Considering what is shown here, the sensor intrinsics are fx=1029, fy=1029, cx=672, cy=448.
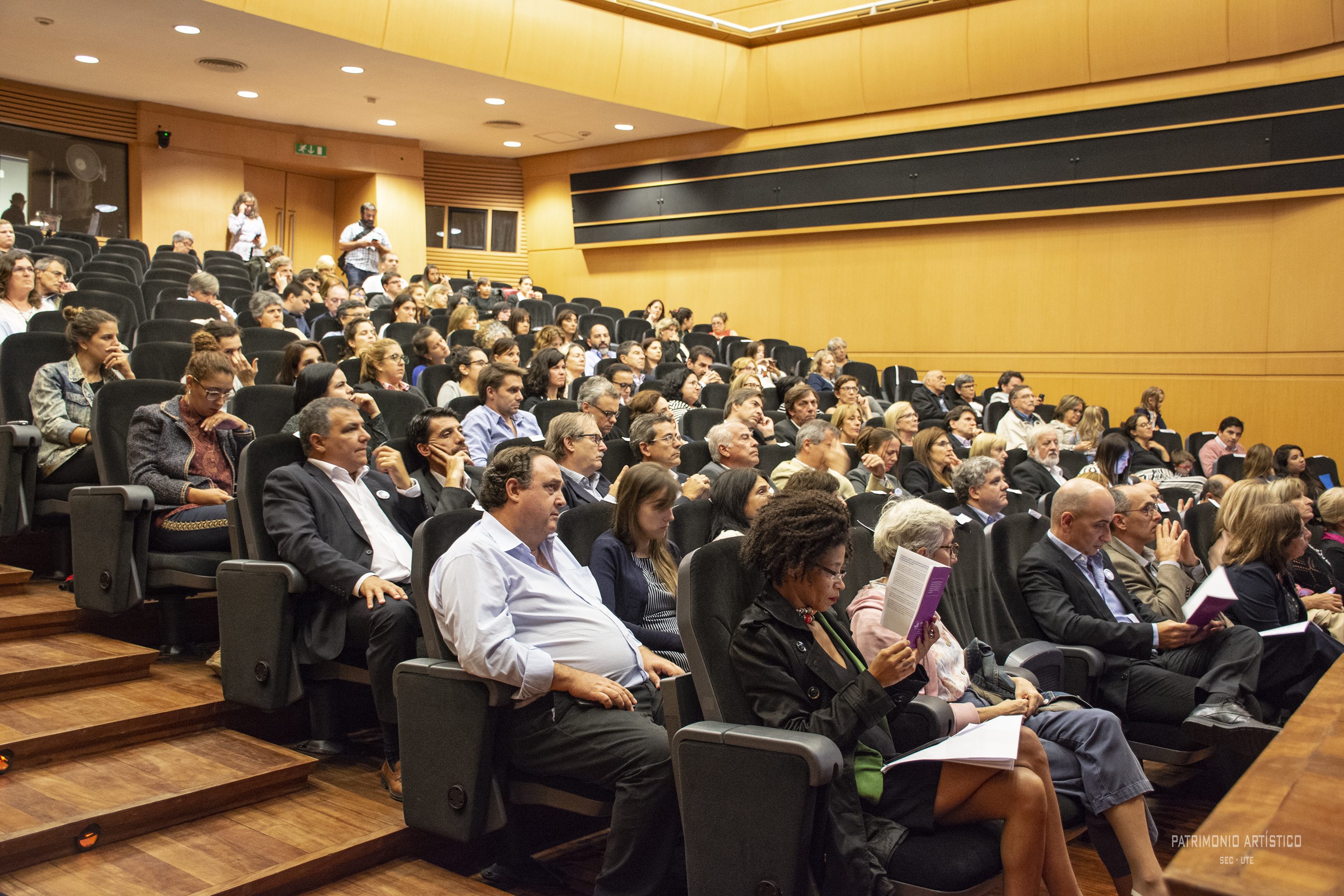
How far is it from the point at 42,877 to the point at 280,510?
2.49 feet

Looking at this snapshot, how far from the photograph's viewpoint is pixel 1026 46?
24.2ft

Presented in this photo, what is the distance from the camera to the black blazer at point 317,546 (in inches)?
81.3

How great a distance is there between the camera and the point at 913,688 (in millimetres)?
1572

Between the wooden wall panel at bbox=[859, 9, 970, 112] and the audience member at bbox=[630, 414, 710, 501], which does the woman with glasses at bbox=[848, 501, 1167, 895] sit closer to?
the audience member at bbox=[630, 414, 710, 501]

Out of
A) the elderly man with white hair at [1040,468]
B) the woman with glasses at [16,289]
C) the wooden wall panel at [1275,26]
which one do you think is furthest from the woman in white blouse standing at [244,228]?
the wooden wall panel at [1275,26]

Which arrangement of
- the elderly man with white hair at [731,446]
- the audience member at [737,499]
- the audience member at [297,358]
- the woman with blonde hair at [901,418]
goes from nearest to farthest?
the audience member at [737,499]
the elderly man with white hair at [731,446]
the audience member at [297,358]
the woman with blonde hair at [901,418]

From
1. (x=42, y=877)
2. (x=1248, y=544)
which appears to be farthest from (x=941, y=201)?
(x=42, y=877)

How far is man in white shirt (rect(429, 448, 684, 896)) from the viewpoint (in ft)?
5.35

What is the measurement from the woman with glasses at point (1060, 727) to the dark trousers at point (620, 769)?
41 centimetres

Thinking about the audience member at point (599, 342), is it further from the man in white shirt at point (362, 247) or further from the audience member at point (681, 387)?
the man in white shirt at point (362, 247)

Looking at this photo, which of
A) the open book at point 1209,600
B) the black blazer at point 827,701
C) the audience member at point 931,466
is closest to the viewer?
the black blazer at point 827,701

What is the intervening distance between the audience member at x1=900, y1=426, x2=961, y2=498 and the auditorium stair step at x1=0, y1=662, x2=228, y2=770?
2.41 m

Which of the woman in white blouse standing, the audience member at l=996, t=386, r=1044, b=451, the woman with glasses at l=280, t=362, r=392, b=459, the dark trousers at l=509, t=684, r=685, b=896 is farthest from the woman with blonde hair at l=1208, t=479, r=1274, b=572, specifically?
the woman in white blouse standing

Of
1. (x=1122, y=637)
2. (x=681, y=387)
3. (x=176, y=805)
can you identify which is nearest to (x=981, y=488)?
(x=1122, y=637)
